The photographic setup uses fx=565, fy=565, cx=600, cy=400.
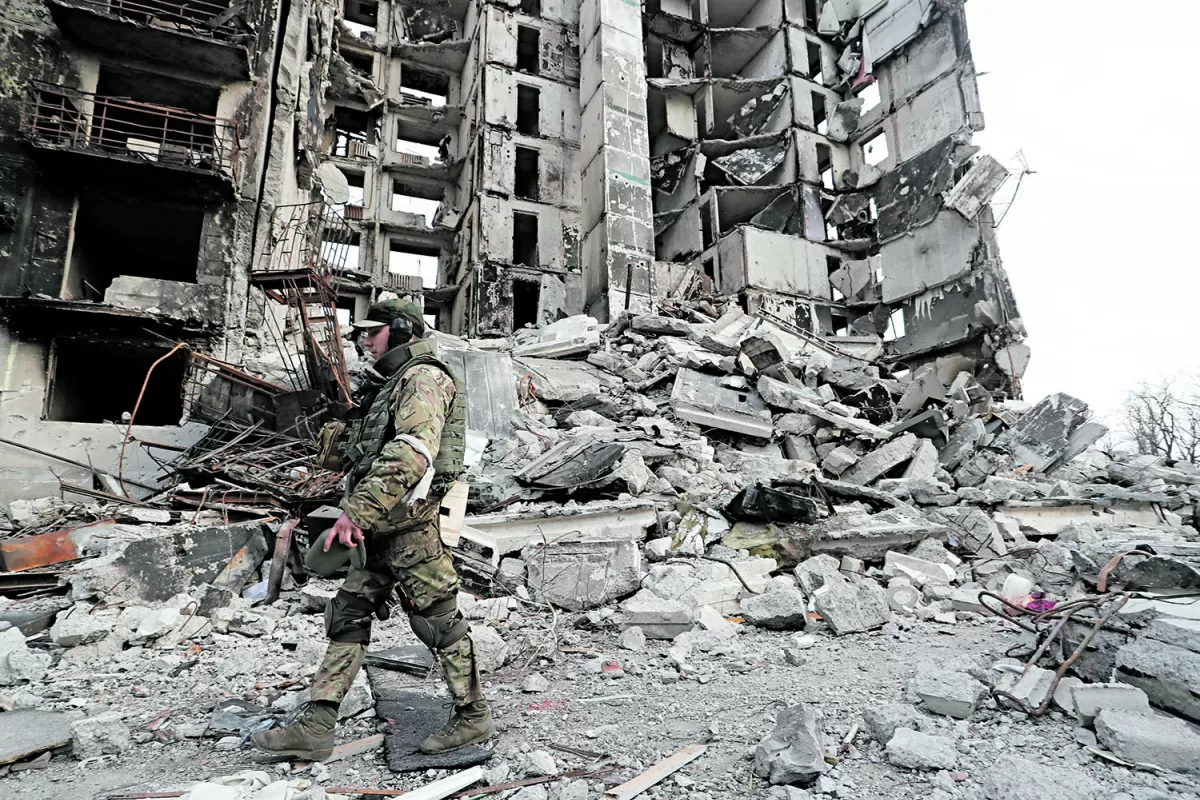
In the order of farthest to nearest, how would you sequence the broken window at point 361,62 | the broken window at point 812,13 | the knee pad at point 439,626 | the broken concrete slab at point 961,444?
1. the broken window at point 812,13
2. the broken window at point 361,62
3. the broken concrete slab at point 961,444
4. the knee pad at point 439,626

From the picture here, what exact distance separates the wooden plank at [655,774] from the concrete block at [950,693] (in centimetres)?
102

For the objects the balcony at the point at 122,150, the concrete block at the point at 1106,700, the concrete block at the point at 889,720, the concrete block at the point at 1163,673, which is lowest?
the concrete block at the point at 889,720

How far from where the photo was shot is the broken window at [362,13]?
21.3 metres

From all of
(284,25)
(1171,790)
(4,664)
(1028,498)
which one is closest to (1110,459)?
(1028,498)

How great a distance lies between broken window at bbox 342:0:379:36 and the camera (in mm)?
21266

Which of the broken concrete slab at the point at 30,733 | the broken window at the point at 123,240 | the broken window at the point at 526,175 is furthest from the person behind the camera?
the broken window at the point at 526,175

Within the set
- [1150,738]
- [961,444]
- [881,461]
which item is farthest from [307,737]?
[961,444]

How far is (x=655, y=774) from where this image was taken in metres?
2.04

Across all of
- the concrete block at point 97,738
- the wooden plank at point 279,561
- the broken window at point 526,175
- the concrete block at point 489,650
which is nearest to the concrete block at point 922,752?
the concrete block at point 489,650

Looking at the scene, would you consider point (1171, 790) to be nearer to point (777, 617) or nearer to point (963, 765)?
point (963, 765)

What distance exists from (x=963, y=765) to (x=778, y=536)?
3.16 meters

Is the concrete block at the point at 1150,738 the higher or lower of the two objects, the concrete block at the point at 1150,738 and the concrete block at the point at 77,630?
the lower

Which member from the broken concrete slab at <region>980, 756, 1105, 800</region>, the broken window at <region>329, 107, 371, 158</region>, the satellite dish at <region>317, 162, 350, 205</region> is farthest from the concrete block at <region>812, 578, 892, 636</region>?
the broken window at <region>329, 107, 371, 158</region>

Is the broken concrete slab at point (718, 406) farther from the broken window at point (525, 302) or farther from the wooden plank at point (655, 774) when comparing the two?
the broken window at point (525, 302)
